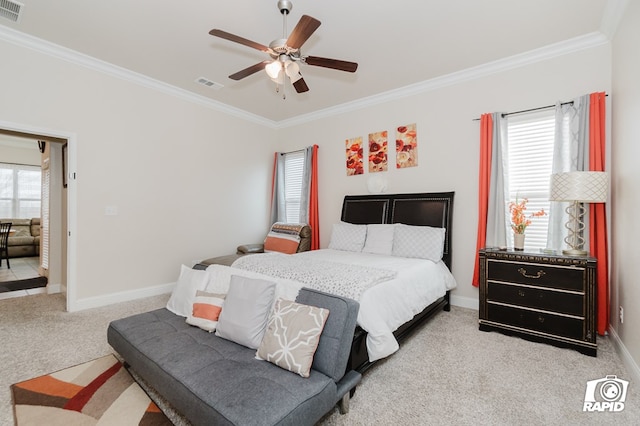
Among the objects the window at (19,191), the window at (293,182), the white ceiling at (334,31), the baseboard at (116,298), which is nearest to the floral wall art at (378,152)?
the white ceiling at (334,31)

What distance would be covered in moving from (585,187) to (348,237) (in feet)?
8.05

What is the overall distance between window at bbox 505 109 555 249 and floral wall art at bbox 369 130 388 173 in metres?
1.56

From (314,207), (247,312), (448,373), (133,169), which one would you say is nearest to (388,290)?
(448,373)

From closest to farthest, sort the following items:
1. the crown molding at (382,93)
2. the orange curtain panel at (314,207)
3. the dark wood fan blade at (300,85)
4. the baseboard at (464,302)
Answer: the dark wood fan blade at (300,85) < the crown molding at (382,93) < the baseboard at (464,302) < the orange curtain panel at (314,207)

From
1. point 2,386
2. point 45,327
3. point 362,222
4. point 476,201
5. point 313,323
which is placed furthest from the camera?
point 362,222

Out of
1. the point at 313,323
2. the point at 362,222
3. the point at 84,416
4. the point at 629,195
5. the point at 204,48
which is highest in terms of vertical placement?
the point at 204,48

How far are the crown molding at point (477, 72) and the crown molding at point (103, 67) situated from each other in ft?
5.50

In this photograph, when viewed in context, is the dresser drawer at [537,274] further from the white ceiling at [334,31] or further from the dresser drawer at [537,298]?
the white ceiling at [334,31]

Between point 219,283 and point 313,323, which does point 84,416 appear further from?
point 313,323

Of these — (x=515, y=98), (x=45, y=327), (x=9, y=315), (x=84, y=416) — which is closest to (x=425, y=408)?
(x=84, y=416)

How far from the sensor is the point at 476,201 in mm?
3590

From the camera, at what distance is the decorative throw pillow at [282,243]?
4.53 meters

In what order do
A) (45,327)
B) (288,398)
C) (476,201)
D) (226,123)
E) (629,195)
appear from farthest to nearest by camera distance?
(226,123)
(476,201)
(45,327)
(629,195)
(288,398)

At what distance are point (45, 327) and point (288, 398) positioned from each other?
3083mm
